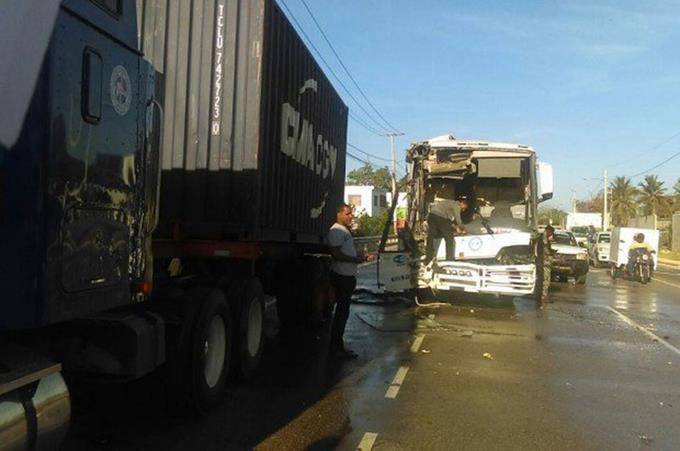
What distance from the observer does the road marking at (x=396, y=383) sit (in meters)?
6.47

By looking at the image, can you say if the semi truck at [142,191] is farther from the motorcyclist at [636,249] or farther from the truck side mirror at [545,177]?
the motorcyclist at [636,249]

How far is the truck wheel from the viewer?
550 centimetres

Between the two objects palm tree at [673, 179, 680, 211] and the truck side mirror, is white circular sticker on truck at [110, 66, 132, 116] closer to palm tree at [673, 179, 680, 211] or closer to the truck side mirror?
the truck side mirror

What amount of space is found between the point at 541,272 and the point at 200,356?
10365mm

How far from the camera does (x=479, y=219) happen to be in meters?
13.6

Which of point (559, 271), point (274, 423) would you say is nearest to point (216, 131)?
point (274, 423)

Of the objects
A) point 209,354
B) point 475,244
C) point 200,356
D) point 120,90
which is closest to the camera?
point 120,90

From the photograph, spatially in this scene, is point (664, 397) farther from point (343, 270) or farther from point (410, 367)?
point (343, 270)

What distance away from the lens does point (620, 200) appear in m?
85.4

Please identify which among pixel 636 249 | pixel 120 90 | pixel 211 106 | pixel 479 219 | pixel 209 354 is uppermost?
pixel 211 106

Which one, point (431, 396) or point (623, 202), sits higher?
point (623, 202)

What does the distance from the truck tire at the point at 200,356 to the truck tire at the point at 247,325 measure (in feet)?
1.46

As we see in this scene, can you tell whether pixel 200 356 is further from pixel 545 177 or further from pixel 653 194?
pixel 653 194

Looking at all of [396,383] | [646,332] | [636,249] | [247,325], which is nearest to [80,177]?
[247,325]
